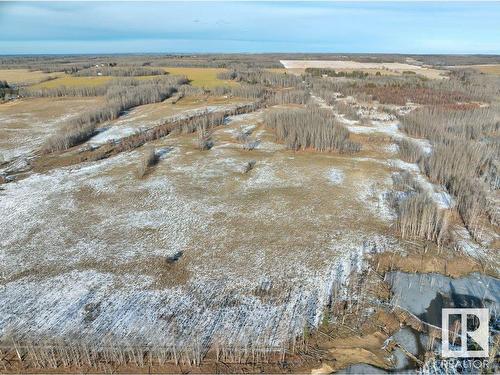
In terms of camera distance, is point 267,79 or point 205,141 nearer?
point 205,141

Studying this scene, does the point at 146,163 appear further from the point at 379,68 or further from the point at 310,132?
the point at 379,68

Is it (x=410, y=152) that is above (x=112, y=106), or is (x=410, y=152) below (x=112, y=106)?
below

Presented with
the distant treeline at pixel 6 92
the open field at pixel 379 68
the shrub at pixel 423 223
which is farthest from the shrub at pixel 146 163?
the open field at pixel 379 68

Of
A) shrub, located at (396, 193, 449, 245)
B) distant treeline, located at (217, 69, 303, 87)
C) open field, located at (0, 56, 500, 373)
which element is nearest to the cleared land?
distant treeline, located at (217, 69, 303, 87)

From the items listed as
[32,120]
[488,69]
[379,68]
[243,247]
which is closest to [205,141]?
[243,247]

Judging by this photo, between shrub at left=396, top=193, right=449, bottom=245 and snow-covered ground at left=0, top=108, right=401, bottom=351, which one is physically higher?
shrub at left=396, top=193, right=449, bottom=245

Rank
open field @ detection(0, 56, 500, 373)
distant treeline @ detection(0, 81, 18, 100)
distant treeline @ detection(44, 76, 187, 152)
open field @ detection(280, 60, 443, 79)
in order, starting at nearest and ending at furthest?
open field @ detection(0, 56, 500, 373) → distant treeline @ detection(44, 76, 187, 152) → distant treeline @ detection(0, 81, 18, 100) → open field @ detection(280, 60, 443, 79)

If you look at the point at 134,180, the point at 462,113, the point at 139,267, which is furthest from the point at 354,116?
the point at 139,267

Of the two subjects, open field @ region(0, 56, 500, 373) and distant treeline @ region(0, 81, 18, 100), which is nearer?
open field @ region(0, 56, 500, 373)

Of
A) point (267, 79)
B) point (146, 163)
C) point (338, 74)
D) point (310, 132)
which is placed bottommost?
point (146, 163)

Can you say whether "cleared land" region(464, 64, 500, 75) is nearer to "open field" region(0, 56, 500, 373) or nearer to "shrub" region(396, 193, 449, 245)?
"open field" region(0, 56, 500, 373)
